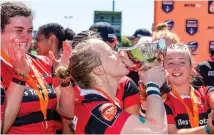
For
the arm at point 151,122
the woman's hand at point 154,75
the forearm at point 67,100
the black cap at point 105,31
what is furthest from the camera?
the black cap at point 105,31

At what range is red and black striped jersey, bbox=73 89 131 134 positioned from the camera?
1622mm

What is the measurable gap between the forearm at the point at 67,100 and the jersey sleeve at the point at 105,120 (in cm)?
40

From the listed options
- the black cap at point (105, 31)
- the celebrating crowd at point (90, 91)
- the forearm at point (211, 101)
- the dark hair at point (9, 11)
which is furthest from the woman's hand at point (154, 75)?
the black cap at point (105, 31)

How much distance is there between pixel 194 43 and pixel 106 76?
3554 millimetres

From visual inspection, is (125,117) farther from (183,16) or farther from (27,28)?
(183,16)

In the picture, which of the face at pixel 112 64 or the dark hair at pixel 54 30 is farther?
the dark hair at pixel 54 30

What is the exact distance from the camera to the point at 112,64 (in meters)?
1.79

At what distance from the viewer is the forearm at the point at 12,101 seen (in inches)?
71.1

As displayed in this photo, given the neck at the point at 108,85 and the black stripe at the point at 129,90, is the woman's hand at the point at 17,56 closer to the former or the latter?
the neck at the point at 108,85

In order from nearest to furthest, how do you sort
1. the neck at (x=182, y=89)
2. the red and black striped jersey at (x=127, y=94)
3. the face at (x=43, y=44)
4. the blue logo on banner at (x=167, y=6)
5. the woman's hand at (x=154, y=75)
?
the woman's hand at (x=154, y=75)
the red and black striped jersey at (x=127, y=94)
the neck at (x=182, y=89)
the face at (x=43, y=44)
the blue logo on banner at (x=167, y=6)

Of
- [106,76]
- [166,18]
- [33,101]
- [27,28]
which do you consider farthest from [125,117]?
[166,18]

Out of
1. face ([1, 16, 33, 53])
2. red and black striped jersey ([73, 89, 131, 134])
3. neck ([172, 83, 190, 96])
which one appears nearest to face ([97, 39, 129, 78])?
red and black striped jersey ([73, 89, 131, 134])

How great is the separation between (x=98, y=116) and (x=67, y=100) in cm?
45

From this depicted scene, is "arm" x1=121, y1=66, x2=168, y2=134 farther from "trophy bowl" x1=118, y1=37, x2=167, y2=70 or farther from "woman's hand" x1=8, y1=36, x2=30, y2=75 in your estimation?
"woman's hand" x1=8, y1=36, x2=30, y2=75
